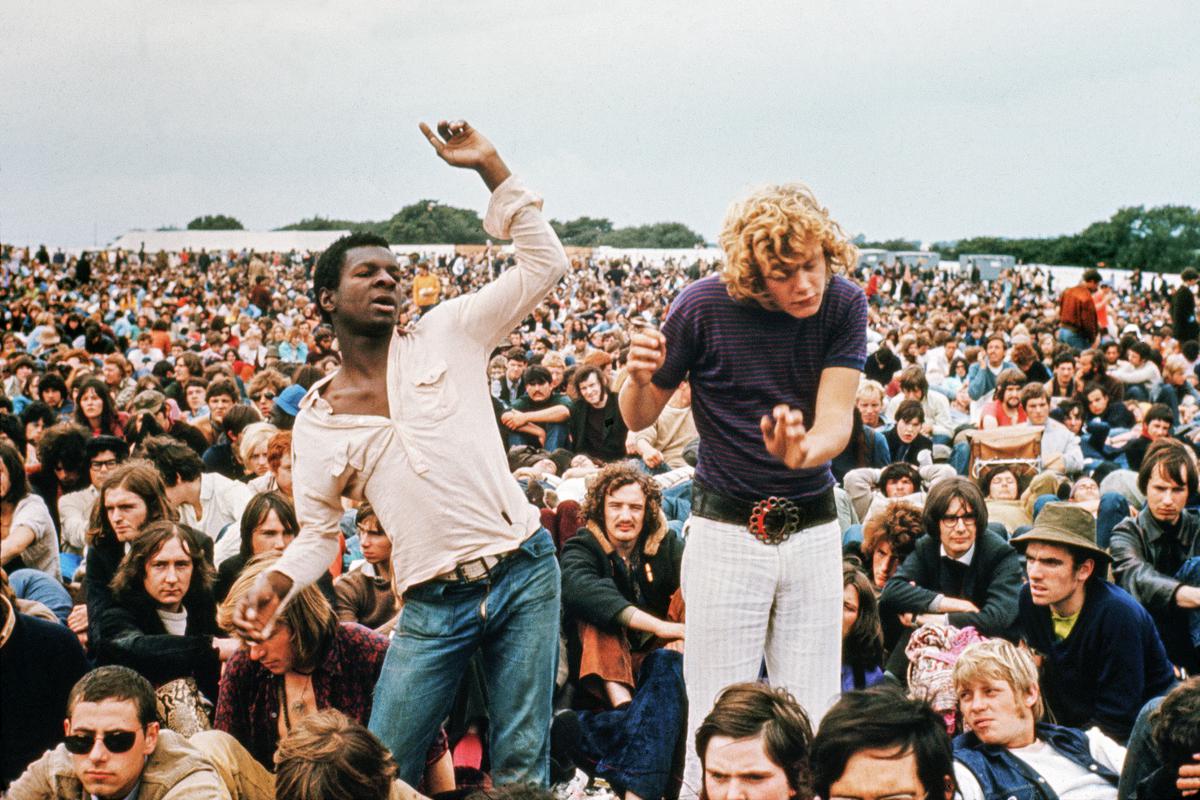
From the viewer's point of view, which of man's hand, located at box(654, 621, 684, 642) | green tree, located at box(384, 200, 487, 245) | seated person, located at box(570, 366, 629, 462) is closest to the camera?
man's hand, located at box(654, 621, 684, 642)

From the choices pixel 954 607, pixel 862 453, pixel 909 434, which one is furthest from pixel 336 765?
pixel 909 434

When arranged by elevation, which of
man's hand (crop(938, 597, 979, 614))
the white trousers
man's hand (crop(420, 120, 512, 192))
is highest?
man's hand (crop(420, 120, 512, 192))

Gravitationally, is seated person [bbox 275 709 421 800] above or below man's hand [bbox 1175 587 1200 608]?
above

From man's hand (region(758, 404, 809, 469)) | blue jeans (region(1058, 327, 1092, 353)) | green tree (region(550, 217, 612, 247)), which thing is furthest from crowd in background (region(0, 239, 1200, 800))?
green tree (region(550, 217, 612, 247))

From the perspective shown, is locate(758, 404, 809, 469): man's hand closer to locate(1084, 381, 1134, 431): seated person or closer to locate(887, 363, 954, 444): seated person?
locate(887, 363, 954, 444): seated person

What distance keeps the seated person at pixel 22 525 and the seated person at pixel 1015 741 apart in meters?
3.98

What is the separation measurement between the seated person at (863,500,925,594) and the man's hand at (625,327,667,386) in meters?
2.85

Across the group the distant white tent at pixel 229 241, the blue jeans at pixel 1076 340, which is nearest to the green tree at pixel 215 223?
the distant white tent at pixel 229 241

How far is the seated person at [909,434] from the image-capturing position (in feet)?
26.8

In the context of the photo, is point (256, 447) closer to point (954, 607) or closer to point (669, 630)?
point (669, 630)

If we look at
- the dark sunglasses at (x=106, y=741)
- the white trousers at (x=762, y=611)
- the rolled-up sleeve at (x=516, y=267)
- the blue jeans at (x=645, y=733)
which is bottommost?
the blue jeans at (x=645, y=733)

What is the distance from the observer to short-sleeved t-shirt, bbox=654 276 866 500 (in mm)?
2641

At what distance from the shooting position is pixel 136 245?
5588 cm

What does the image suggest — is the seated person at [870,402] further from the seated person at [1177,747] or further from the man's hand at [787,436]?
the man's hand at [787,436]
